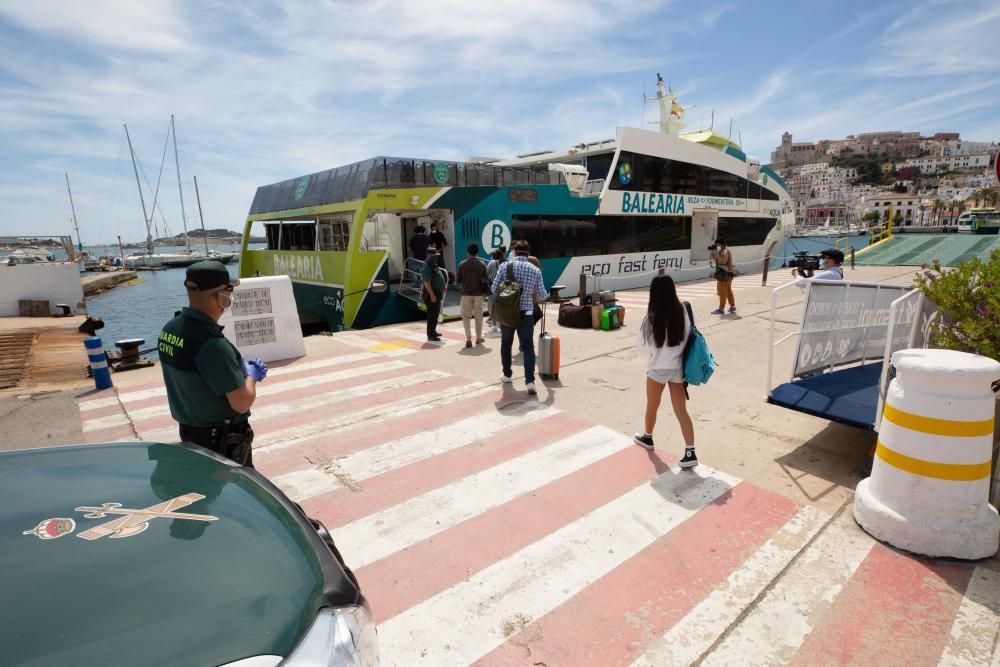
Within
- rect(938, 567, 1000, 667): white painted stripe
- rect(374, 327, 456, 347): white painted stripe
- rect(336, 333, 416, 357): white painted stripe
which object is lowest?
rect(938, 567, 1000, 667): white painted stripe

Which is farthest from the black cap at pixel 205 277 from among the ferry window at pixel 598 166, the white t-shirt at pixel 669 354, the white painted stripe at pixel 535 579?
the ferry window at pixel 598 166

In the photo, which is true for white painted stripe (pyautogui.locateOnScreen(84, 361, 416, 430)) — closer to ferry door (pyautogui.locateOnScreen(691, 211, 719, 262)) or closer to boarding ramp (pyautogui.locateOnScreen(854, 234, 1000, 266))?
ferry door (pyautogui.locateOnScreen(691, 211, 719, 262))

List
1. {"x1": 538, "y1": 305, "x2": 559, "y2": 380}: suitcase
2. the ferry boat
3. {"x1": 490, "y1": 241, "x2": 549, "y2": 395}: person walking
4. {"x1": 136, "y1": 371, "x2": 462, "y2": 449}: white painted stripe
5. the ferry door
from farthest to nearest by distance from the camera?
the ferry boat, the ferry door, {"x1": 538, "y1": 305, "x2": 559, "y2": 380}: suitcase, {"x1": 490, "y1": 241, "x2": 549, "y2": 395}: person walking, {"x1": 136, "y1": 371, "x2": 462, "y2": 449}: white painted stripe

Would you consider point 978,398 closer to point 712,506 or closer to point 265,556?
point 712,506

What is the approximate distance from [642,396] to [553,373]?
48.5 inches

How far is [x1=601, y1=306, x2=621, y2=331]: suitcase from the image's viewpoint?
10.1 meters

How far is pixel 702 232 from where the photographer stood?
70.4 feet

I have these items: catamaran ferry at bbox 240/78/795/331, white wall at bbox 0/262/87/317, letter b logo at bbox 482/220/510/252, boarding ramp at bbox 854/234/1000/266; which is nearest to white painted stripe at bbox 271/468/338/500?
catamaran ferry at bbox 240/78/795/331

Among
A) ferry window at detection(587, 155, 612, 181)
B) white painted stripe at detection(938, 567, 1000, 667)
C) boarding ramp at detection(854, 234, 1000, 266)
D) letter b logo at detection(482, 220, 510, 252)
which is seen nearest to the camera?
white painted stripe at detection(938, 567, 1000, 667)

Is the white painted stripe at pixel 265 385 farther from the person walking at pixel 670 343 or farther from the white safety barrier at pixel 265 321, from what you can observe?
the person walking at pixel 670 343

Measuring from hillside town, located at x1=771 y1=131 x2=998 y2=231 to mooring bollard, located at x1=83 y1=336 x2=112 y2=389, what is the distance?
129962 millimetres

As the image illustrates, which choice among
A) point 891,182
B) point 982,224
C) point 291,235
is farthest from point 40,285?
point 891,182

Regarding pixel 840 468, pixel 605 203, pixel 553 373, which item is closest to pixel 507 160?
pixel 605 203

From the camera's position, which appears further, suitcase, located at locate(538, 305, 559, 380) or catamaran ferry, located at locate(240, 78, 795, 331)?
catamaran ferry, located at locate(240, 78, 795, 331)
